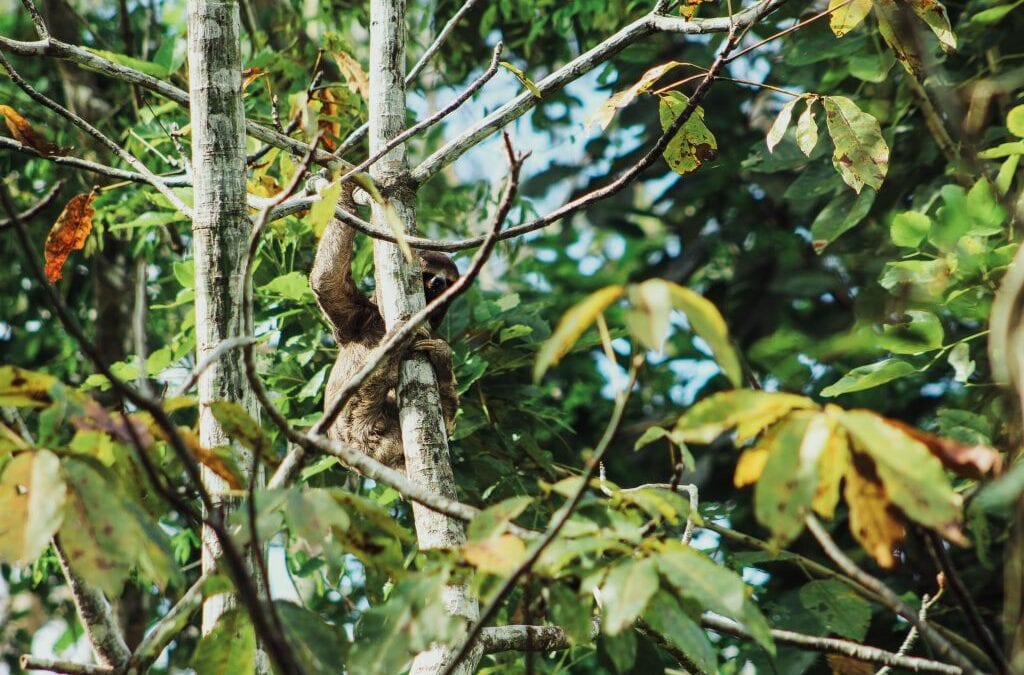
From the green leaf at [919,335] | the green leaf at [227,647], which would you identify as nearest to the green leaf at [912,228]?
the green leaf at [919,335]

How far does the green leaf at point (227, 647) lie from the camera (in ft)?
6.21

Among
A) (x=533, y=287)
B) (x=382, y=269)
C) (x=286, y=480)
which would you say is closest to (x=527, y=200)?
(x=533, y=287)

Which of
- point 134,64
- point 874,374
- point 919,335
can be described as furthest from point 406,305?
point 919,335

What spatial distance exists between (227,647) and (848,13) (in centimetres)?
252

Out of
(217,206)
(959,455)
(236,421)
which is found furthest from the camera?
(217,206)

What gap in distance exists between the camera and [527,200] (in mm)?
6078

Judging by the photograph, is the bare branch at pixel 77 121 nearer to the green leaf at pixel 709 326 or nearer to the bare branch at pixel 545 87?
the bare branch at pixel 545 87

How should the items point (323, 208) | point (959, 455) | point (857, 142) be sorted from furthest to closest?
point (857, 142), point (323, 208), point (959, 455)

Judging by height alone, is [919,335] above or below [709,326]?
below

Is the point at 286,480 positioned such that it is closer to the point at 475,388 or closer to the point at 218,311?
the point at 218,311

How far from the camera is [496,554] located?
172cm

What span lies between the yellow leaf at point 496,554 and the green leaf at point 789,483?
1.31 feet

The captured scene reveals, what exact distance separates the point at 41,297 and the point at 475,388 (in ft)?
13.3

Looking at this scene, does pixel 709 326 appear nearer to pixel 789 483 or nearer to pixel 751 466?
pixel 789 483
